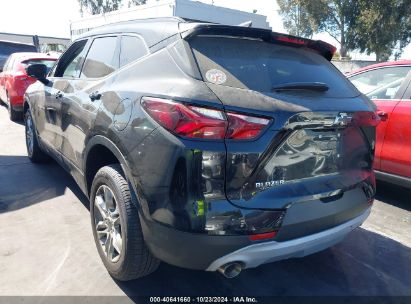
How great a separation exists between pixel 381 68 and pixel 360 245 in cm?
229

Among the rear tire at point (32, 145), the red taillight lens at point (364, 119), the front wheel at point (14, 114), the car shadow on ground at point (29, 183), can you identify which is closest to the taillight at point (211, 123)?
the red taillight lens at point (364, 119)

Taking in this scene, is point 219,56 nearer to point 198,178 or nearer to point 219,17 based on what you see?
point 198,178

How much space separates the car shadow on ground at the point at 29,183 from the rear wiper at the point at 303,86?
2554 millimetres

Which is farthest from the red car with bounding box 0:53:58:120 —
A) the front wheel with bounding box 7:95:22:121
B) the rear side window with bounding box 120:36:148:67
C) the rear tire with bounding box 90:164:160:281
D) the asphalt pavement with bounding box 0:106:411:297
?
the rear tire with bounding box 90:164:160:281

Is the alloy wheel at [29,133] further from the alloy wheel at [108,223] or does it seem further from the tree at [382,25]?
the tree at [382,25]

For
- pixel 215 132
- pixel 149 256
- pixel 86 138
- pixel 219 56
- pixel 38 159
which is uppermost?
pixel 219 56

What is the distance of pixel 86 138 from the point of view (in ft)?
9.23

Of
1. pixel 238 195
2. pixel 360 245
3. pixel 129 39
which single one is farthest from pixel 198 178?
pixel 360 245

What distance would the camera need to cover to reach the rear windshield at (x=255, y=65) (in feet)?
6.81

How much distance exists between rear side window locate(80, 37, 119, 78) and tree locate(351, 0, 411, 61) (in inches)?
964

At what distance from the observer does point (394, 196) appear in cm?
448

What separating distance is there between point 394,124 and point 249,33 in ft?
7.80

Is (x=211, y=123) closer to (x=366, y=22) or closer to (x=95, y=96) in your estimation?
(x=95, y=96)

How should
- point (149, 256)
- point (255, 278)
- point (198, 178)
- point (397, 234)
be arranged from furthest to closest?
point (397, 234), point (255, 278), point (149, 256), point (198, 178)
